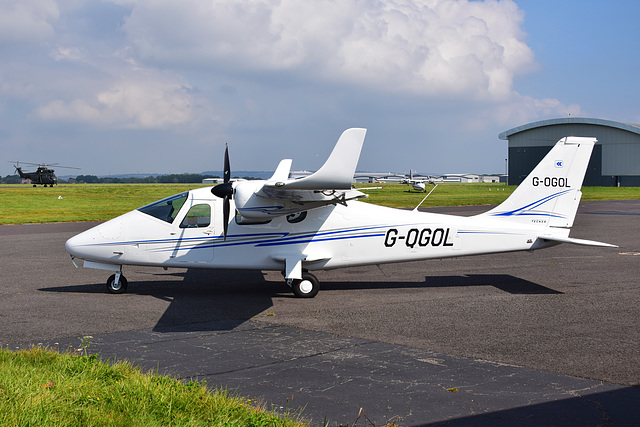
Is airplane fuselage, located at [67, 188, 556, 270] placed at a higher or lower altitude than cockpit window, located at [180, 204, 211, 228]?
lower

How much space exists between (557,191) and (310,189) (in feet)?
22.0

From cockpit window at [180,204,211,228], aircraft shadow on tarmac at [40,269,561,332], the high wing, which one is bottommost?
aircraft shadow on tarmac at [40,269,561,332]

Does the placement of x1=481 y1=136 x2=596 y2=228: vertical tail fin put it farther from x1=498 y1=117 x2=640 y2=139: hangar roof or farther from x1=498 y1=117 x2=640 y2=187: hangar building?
x1=498 y1=117 x2=640 y2=139: hangar roof

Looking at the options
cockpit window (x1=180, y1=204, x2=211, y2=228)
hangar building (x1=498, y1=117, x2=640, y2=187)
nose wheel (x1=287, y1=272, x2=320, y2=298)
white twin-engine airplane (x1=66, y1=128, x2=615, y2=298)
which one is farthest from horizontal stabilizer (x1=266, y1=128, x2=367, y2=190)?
hangar building (x1=498, y1=117, x2=640, y2=187)

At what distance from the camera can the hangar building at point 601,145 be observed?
292 ft

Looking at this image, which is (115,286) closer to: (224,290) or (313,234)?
(224,290)

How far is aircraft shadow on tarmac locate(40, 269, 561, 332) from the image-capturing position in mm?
10984

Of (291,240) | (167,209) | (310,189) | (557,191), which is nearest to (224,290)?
(291,240)

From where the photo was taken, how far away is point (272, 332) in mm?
9969

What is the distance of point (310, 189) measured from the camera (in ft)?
35.1

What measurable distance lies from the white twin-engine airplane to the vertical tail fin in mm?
22

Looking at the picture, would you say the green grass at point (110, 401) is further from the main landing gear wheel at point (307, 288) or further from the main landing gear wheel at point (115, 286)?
the main landing gear wheel at point (115, 286)

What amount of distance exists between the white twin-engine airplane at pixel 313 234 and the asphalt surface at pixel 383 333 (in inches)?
32.1

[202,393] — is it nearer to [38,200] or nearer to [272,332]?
[272,332]
